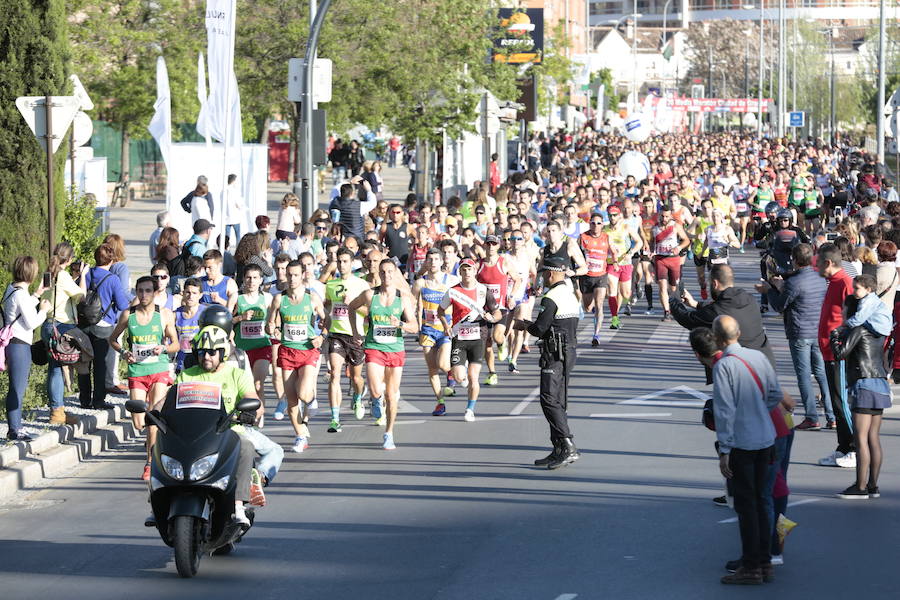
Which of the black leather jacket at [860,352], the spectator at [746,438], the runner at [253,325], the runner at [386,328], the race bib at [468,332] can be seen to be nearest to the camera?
the spectator at [746,438]

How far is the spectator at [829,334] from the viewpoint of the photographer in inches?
475

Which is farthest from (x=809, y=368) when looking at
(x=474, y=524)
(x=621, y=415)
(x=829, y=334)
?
(x=474, y=524)

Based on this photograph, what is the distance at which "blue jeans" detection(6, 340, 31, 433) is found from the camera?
12.8m

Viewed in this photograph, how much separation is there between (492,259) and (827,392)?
14.0 feet

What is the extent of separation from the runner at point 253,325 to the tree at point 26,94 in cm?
738

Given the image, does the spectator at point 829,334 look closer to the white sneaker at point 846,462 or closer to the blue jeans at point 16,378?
the white sneaker at point 846,462

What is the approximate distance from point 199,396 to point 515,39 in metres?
39.3

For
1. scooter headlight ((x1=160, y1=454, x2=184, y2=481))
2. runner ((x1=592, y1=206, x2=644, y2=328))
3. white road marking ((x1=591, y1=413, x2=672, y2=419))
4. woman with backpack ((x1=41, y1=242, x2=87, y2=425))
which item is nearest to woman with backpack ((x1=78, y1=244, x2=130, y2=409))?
woman with backpack ((x1=41, y1=242, x2=87, y2=425))

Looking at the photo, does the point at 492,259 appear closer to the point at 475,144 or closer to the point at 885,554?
the point at 885,554

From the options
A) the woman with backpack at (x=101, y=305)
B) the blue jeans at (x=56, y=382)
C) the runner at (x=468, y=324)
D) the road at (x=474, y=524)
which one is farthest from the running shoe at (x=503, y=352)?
the blue jeans at (x=56, y=382)

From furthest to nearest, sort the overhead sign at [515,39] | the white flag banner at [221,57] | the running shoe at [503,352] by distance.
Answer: the overhead sign at [515,39], the white flag banner at [221,57], the running shoe at [503,352]

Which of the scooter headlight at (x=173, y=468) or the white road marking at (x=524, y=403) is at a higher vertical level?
the scooter headlight at (x=173, y=468)

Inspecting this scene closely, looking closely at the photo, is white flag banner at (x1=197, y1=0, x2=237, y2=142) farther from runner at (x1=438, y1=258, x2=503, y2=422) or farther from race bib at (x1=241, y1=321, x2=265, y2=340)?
race bib at (x1=241, y1=321, x2=265, y2=340)

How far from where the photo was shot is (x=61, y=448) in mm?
12922
